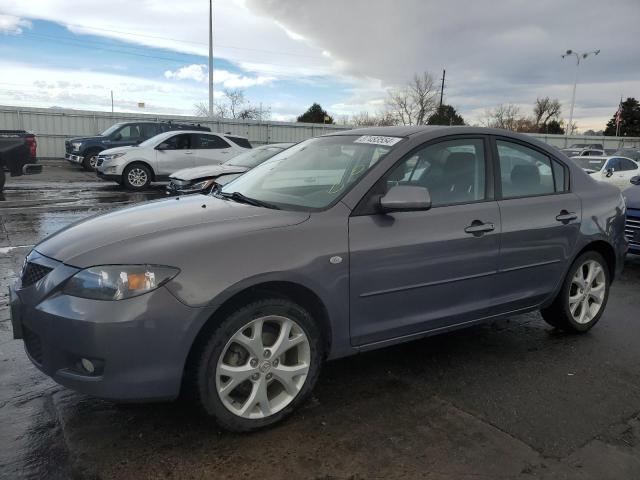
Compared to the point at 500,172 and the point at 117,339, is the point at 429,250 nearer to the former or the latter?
the point at 500,172

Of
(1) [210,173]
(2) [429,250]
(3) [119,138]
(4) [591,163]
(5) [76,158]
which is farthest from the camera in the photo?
(5) [76,158]

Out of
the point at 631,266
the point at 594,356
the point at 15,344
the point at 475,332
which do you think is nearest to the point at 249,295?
the point at 15,344

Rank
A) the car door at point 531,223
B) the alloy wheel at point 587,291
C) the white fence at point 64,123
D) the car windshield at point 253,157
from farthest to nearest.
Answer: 1. the white fence at point 64,123
2. the car windshield at point 253,157
3. the alloy wheel at point 587,291
4. the car door at point 531,223

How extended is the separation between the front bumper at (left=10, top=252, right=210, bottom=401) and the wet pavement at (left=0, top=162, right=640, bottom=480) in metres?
0.37

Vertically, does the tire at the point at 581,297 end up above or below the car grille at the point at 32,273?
below

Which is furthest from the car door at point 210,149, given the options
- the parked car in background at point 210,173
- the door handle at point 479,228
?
the door handle at point 479,228

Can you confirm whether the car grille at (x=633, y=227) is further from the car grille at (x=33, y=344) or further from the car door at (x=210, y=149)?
the car door at (x=210, y=149)

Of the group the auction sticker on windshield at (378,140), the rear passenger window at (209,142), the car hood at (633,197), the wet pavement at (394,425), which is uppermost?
the rear passenger window at (209,142)

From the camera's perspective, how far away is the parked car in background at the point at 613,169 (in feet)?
45.4

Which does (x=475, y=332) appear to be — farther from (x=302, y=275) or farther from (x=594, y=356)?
(x=302, y=275)

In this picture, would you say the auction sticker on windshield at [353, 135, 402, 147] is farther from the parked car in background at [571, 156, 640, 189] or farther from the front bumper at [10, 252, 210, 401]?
the parked car in background at [571, 156, 640, 189]

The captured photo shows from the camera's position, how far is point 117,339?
7.98 feet

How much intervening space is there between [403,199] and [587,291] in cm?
234

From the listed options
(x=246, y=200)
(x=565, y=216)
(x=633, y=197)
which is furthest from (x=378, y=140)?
(x=633, y=197)
